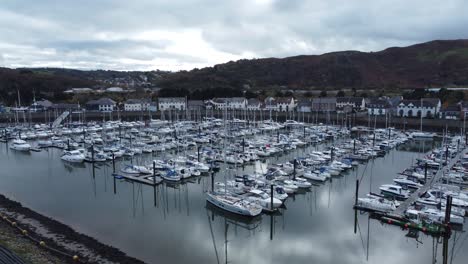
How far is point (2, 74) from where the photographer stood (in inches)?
3467

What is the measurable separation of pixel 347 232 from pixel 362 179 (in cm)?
835

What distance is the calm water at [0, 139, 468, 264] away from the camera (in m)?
13.4

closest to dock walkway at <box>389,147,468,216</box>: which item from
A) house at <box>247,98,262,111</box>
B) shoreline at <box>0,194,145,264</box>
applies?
shoreline at <box>0,194,145,264</box>

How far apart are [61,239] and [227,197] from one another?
7726mm

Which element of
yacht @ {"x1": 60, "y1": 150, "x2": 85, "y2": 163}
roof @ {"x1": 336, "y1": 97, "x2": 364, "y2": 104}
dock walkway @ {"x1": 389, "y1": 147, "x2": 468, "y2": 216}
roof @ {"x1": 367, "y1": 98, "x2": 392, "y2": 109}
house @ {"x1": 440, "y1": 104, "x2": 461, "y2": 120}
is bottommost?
dock walkway @ {"x1": 389, "y1": 147, "x2": 468, "y2": 216}

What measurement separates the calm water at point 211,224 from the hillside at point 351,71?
240 feet

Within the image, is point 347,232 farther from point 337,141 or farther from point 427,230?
point 337,141

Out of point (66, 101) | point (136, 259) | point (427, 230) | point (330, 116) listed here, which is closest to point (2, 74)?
point (66, 101)

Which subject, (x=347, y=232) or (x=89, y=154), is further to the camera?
(x=89, y=154)

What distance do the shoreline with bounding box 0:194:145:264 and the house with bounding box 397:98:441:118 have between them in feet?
154

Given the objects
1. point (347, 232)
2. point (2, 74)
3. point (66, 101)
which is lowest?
point (347, 232)

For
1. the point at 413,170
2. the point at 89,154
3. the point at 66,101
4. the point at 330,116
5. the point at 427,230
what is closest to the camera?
the point at 427,230

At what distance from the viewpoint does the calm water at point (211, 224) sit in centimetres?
1345

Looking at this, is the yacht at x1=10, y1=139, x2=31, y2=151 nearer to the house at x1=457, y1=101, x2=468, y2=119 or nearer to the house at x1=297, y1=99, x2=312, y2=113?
the house at x1=297, y1=99, x2=312, y2=113
